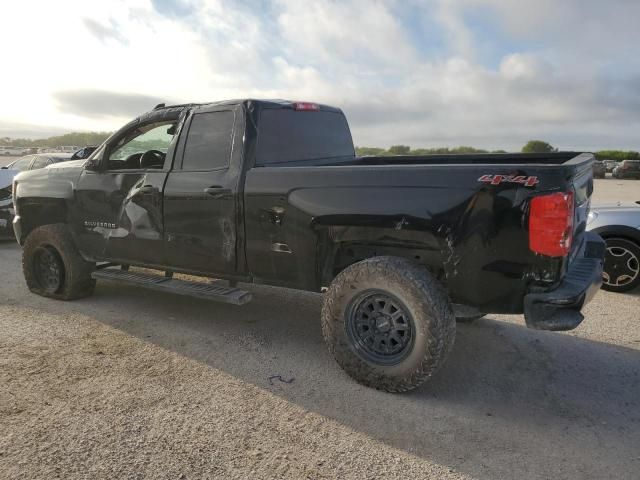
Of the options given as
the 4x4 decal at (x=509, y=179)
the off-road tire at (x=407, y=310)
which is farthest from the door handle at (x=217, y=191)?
the 4x4 decal at (x=509, y=179)

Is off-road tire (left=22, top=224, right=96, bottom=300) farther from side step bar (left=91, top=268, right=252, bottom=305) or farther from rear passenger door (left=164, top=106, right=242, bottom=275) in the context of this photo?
rear passenger door (left=164, top=106, right=242, bottom=275)

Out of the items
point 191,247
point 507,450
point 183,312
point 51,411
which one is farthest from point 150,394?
point 507,450

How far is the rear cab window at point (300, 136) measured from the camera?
4324 millimetres

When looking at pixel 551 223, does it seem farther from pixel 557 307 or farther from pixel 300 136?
pixel 300 136

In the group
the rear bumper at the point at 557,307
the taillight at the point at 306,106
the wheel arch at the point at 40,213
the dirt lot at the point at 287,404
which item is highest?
the taillight at the point at 306,106

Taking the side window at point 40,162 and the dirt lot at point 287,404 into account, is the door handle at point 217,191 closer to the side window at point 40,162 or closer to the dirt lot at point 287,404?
the dirt lot at point 287,404

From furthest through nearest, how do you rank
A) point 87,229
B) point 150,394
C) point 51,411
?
point 87,229 < point 150,394 < point 51,411

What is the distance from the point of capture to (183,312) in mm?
5312

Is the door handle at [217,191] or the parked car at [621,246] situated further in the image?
the parked car at [621,246]

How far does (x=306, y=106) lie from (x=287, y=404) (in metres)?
2.85

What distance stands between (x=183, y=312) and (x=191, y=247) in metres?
1.17

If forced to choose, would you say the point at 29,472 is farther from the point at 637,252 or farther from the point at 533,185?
the point at 637,252

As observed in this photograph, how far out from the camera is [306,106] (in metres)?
4.87

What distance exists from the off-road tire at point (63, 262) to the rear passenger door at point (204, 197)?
1418 mm
